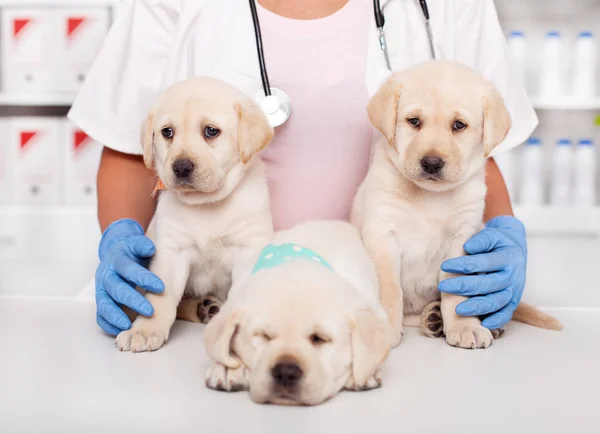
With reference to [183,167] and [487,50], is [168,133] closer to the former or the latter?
[183,167]

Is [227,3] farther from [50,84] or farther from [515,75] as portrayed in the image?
[50,84]

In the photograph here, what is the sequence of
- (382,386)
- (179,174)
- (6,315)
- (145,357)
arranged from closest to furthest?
(382,386), (145,357), (179,174), (6,315)

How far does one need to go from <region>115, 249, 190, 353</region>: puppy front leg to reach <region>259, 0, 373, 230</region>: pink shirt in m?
0.34

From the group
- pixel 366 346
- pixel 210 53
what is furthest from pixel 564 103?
pixel 366 346

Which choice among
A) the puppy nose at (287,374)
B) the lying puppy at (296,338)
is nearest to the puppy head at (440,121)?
the lying puppy at (296,338)

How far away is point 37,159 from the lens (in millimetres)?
3275

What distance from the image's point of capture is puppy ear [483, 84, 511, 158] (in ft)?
4.94

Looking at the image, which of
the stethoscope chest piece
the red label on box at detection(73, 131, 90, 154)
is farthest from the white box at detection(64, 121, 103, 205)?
the stethoscope chest piece

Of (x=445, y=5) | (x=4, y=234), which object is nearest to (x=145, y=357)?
(x=445, y=5)

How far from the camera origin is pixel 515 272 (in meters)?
1.56

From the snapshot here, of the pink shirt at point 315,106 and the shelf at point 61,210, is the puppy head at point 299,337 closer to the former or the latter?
the pink shirt at point 315,106

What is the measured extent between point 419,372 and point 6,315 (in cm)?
89

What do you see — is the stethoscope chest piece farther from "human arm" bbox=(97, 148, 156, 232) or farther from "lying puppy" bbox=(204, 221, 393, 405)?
"lying puppy" bbox=(204, 221, 393, 405)

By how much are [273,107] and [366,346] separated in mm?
737
